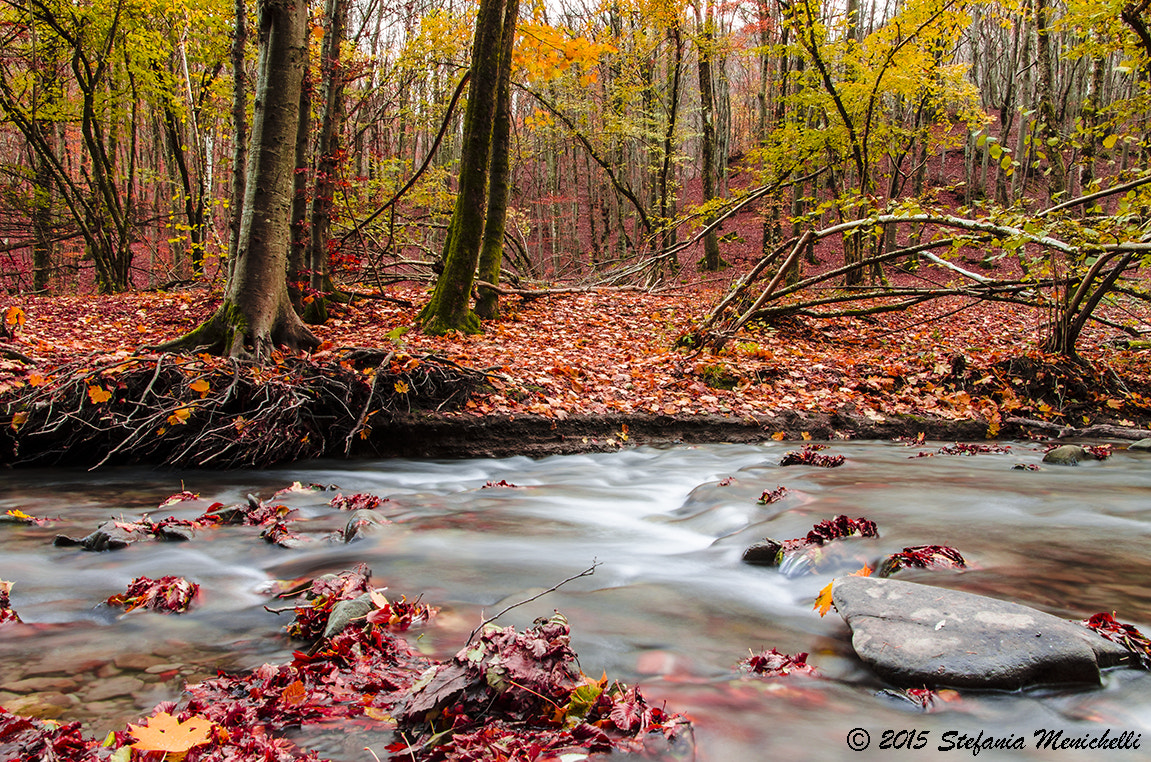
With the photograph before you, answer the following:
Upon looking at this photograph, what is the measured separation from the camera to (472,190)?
29.6ft

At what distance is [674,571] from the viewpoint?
3.47 m

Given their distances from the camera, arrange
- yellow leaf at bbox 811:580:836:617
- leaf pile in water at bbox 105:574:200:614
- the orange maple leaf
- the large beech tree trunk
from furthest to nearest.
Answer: the large beech tree trunk < leaf pile in water at bbox 105:574:200:614 < yellow leaf at bbox 811:580:836:617 < the orange maple leaf

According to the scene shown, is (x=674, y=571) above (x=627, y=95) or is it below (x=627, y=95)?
below

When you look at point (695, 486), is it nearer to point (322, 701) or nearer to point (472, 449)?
point (472, 449)

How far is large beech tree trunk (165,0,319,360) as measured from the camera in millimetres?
6441

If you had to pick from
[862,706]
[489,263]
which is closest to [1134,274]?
[489,263]

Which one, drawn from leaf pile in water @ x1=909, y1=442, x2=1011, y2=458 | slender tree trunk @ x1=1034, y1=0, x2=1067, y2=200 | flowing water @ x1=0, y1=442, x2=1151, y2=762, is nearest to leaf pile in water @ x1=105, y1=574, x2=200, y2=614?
flowing water @ x1=0, y1=442, x2=1151, y2=762

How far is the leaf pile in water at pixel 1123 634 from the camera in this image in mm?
2088

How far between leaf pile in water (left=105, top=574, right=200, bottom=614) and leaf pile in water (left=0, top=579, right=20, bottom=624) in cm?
31

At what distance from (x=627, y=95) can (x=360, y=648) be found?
57.8 ft

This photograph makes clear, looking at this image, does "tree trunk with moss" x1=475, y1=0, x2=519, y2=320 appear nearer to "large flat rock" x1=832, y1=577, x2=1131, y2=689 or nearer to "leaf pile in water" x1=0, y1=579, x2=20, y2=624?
"leaf pile in water" x1=0, y1=579, x2=20, y2=624

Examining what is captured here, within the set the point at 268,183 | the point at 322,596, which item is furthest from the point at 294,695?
the point at 268,183

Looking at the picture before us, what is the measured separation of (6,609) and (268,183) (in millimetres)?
5070

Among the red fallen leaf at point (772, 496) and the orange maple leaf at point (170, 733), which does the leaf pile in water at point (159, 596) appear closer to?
the orange maple leaf at point (170, 733)
